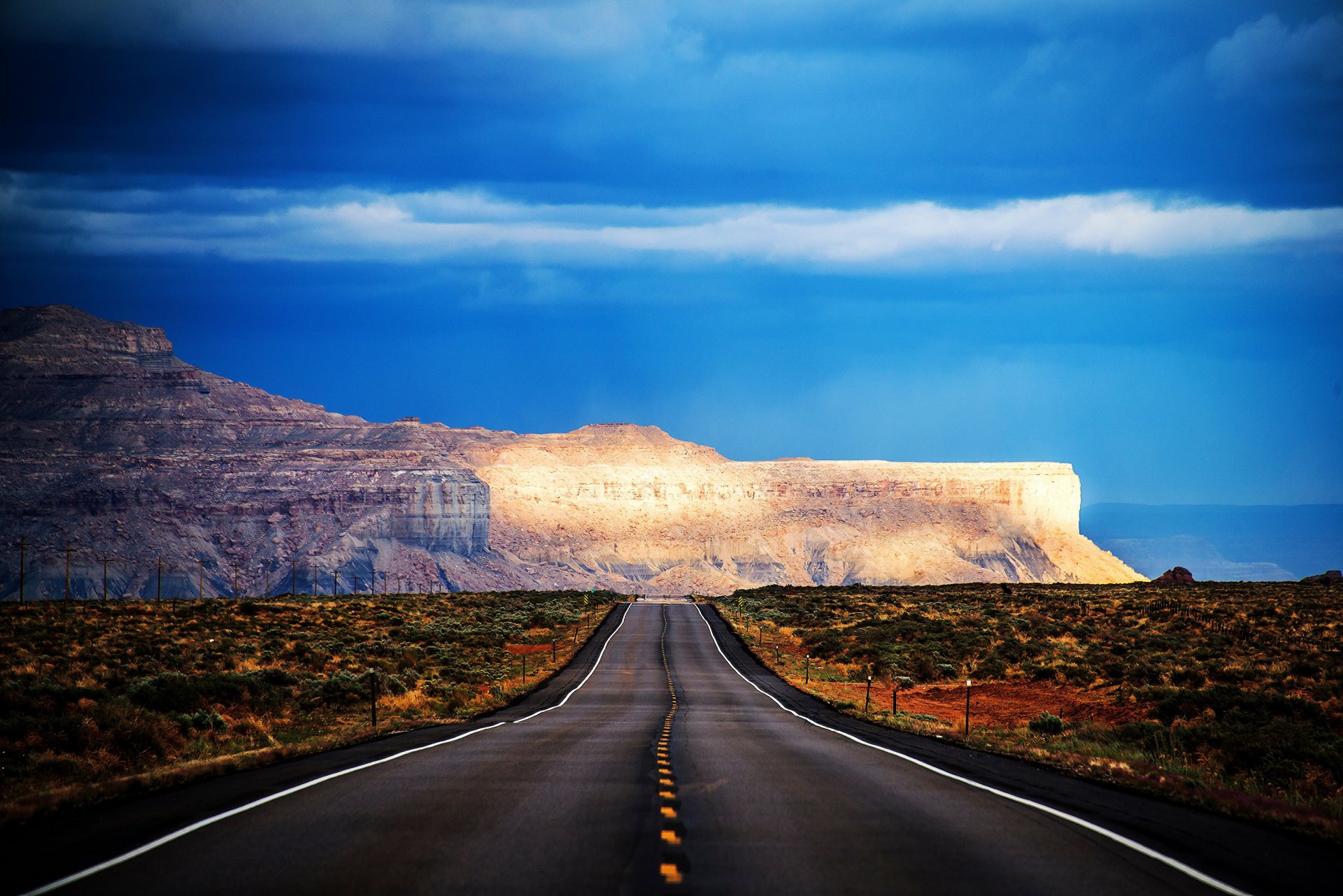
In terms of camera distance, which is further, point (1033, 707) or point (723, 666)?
point (723, 666)

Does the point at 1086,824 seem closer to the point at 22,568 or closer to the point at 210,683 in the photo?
the point at 210,683

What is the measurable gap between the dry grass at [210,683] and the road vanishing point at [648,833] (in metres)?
1.91

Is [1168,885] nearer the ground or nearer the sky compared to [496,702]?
nearer the sky

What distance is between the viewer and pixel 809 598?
91375mm

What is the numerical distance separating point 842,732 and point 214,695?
45.0ft

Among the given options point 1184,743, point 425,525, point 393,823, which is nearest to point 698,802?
point 393,823

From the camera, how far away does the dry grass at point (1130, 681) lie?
17.0m

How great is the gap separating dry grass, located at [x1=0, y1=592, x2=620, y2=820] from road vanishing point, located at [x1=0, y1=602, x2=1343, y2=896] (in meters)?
1.91

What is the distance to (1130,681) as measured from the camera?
3072 cm

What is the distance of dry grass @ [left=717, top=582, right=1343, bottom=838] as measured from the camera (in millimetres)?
17031

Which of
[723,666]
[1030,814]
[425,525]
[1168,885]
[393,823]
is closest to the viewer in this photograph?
[1168,885]

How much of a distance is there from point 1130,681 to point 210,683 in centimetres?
2394

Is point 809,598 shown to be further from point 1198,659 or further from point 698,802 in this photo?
point 698,802

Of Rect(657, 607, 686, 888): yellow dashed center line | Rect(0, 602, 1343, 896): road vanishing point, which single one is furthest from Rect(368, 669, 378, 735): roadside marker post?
Rect(657, 607, 686, 888): yellow dashed center line
